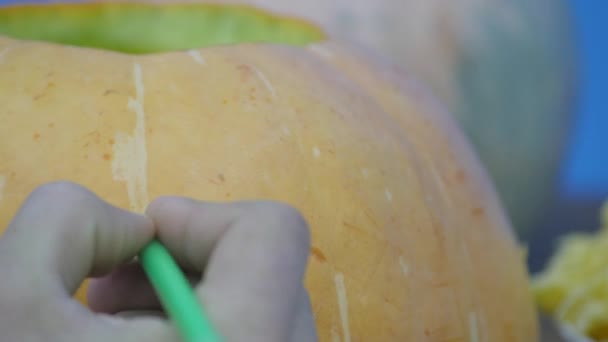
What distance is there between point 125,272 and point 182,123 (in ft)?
0.50

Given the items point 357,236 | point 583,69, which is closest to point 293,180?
point 357,236

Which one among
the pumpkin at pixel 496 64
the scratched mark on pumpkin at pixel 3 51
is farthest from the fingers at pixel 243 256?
the pumpkin at pixel 496 64

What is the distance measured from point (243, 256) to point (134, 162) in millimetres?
189

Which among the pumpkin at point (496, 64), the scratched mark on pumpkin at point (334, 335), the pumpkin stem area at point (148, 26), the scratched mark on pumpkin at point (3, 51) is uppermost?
the scratched mark on pumpkin at point (3, 51)

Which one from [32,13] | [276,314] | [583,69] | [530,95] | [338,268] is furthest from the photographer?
[583,69]

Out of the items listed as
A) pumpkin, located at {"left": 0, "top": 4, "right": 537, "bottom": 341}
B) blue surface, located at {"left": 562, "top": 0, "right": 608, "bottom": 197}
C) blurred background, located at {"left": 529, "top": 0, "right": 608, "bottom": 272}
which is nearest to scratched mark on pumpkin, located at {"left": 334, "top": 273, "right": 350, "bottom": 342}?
pumpkin, located at {"left": 0, "top": 4, "right": 537, "bottom": 341}

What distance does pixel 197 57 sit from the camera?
552 mm

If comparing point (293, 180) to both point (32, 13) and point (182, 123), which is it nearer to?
point (182, 123)

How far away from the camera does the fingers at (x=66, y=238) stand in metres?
0.30

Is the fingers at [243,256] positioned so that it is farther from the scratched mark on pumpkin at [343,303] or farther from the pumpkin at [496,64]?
the pumpkin at [496,64]

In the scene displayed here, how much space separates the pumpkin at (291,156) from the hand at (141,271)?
0.11 meters

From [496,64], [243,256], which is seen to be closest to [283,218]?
[243,256]

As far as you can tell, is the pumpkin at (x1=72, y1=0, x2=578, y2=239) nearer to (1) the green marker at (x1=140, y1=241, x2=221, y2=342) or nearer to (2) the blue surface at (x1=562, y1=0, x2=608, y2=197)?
(1) the green marker at (x1=140, y1=241, x2=221, y2=342)

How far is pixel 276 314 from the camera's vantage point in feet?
0.97
